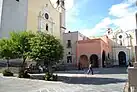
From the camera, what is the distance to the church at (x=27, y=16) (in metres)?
30.0

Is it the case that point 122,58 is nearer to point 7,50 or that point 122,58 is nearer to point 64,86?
point 7,50

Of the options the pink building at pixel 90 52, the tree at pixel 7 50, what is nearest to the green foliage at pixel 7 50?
the tree at pixel 7 50

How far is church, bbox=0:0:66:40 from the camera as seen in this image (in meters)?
30.0

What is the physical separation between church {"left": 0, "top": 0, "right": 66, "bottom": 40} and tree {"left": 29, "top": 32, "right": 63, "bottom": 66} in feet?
48.5

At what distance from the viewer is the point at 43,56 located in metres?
15.3

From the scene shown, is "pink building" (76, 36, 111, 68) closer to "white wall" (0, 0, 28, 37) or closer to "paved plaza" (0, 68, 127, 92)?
"white wall" (0, 0, 28, 37)

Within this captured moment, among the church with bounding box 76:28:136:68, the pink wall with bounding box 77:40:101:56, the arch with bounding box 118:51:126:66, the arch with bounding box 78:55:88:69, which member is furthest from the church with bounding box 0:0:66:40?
the arch with bounding box 118:51:126:66

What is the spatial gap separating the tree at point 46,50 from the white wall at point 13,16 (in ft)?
48.5

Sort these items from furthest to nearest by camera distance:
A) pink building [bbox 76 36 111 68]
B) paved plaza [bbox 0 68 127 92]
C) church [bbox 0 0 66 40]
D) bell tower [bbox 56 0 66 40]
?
bell tower [bbox 56 0 66 40], pink building [bbox 76 36 111 68], church [bbox 0 0 66 40], paved plaza [bbox 0 68 127 92]

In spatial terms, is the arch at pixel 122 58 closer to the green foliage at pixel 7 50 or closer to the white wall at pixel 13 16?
the white wall at pixel 13 16

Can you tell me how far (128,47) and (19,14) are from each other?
26386 mm

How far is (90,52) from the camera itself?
38.8 meters

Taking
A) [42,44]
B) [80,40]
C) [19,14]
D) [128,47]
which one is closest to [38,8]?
[19,14]

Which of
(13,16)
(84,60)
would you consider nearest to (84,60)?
(84,60)
